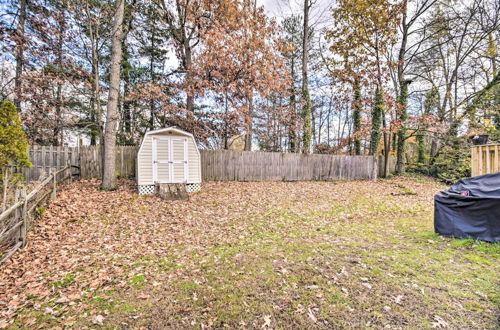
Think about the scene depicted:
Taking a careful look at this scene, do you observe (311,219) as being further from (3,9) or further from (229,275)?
(3,9)

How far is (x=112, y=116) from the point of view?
8.44m

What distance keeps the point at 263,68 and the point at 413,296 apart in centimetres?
1158

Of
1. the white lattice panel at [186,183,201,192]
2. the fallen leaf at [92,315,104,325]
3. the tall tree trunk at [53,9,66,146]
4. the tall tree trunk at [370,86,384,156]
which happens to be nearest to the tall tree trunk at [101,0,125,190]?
the white lattice panel at [186,183,201,192]

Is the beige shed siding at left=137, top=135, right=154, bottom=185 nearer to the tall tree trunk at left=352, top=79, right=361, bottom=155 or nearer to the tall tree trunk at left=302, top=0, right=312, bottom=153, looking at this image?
the tall tree trunk at left=302, top=0, right=312, bottom=153

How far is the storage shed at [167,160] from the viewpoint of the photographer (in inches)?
345

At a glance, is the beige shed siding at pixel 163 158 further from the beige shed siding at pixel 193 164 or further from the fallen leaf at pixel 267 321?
the fallen leaf at pixel 267 321

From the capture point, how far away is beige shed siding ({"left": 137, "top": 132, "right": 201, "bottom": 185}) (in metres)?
8.72

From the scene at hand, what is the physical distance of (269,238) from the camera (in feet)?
16.7

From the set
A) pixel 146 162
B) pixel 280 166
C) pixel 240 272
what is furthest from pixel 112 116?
pixel 280 166

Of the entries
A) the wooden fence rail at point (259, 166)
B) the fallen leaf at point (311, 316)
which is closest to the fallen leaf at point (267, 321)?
the fallen leaf at point (311, 316)

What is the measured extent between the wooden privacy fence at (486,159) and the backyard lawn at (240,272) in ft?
6.58

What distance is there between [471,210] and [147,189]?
952 cm

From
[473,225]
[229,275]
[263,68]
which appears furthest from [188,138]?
[473,225]

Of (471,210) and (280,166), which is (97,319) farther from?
(280,166)
